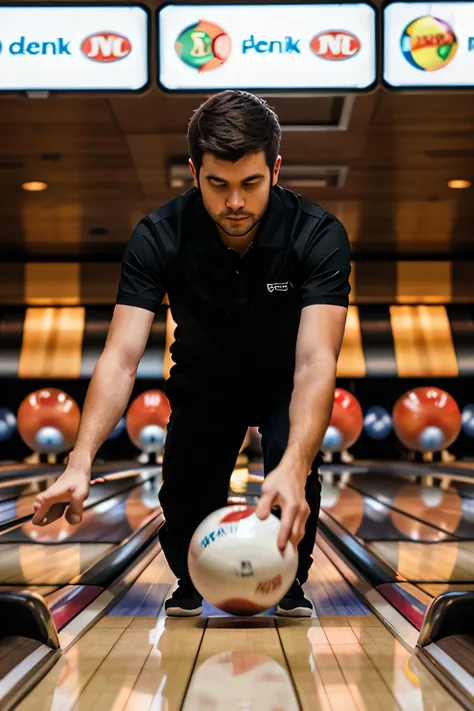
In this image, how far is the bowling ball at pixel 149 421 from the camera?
745cm

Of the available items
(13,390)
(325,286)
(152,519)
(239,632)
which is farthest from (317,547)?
(13,390)

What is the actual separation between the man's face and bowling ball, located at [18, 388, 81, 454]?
219 inches

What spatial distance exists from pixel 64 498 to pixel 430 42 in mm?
3181

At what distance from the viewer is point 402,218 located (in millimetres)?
6742

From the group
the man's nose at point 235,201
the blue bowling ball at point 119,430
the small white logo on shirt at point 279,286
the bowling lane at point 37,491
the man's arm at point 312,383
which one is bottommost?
the bowling lane at point 37,491

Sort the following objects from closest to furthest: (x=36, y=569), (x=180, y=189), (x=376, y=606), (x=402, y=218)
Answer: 1. (x=376, y=606)
2. (x=36, y=569)
3. (x=180, y=189)
4. (x=402, y=218)

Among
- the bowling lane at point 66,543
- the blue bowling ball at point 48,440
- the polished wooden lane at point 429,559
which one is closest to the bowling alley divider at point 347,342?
the blue bowling ball at point 48,440

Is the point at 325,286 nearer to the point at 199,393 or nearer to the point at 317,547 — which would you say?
the point at 199,393

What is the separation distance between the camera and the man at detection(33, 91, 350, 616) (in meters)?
1.91

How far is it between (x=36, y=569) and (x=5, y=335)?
18.8ft

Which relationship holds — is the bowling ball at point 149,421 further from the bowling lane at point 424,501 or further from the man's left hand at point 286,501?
the man's left hand at point 286,501

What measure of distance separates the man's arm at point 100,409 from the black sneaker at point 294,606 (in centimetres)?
75

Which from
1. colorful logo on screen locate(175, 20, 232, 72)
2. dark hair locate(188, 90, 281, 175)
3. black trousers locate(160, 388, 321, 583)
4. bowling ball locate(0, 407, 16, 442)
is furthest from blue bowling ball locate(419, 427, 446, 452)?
dark hair locate(188, 90, 281, 175)

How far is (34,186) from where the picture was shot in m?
5.90
